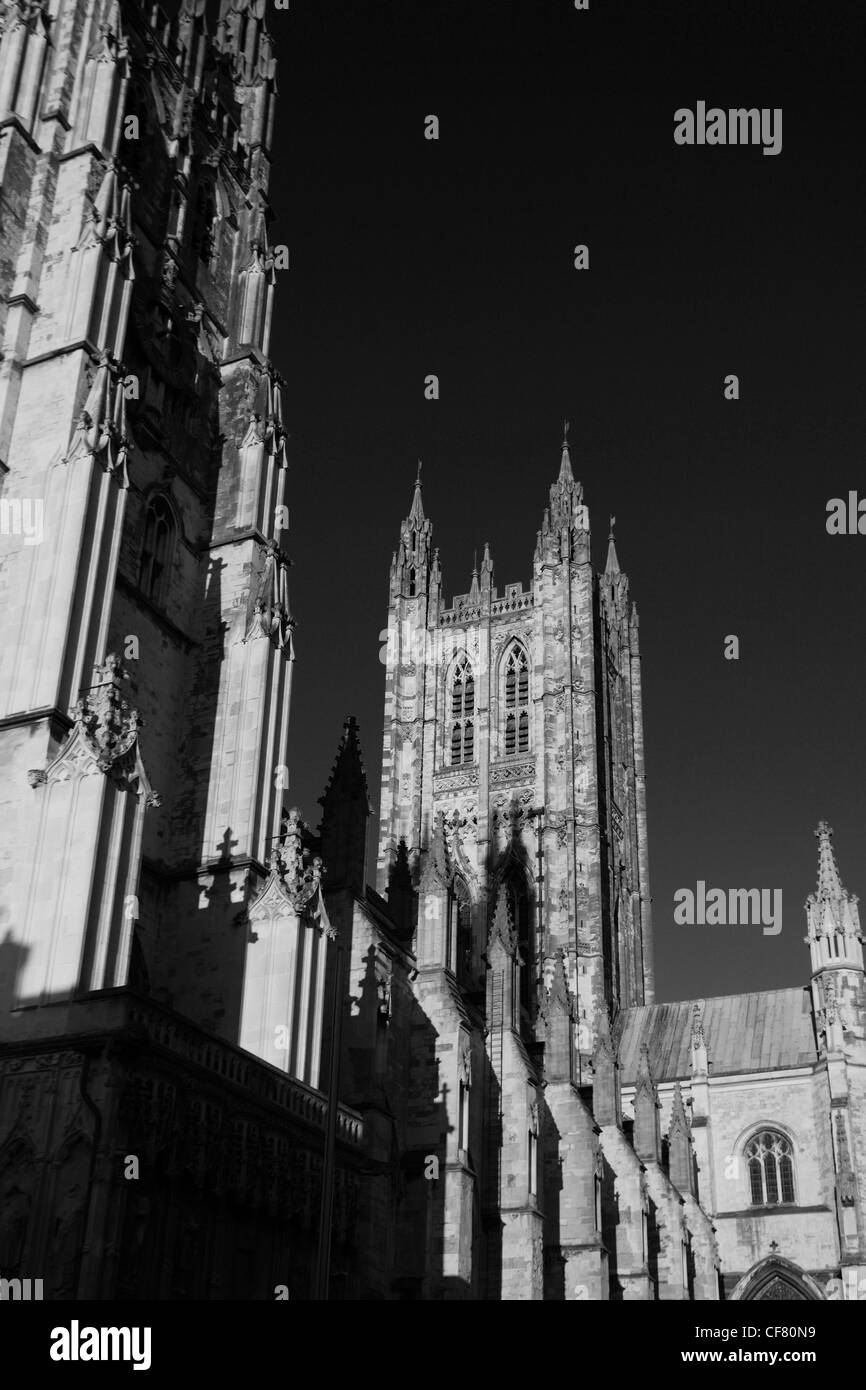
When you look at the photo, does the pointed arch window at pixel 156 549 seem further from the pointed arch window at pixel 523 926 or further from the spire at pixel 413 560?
the spire at pixel 413 560

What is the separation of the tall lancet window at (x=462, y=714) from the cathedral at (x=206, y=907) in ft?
85.2

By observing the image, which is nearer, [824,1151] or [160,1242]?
[160,1242]

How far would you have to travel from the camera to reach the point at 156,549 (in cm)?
2723

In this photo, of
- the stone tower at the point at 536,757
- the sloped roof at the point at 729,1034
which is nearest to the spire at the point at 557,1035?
the stone tower at the point at 536,757

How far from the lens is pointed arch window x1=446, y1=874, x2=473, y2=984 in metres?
34.0

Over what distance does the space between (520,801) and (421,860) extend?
6.37 meters

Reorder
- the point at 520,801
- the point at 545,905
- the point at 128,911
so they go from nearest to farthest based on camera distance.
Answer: the point at 128,911, the point at 545,905, the point at 520,801

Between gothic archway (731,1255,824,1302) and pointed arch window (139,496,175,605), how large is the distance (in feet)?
122

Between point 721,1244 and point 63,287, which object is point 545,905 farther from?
point 63,287

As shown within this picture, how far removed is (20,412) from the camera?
2362 cm

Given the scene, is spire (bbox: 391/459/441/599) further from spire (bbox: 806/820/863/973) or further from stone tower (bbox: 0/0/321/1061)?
stone tower (bbox: 0/0/321/1061)

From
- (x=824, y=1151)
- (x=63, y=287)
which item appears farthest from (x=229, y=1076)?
(x=824, y=1151)

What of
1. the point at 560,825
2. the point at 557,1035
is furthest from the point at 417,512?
the point at 557,1035
